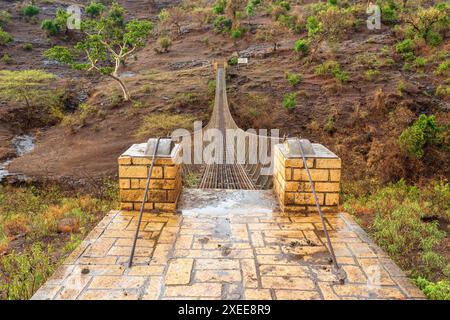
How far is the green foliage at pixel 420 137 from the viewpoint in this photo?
693 cm

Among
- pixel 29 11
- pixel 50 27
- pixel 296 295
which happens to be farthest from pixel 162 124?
pixel 29 11

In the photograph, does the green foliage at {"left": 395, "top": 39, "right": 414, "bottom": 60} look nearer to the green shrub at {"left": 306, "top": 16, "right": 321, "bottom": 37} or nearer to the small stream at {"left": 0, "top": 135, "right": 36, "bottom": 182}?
the green shrub at {"left": 306, "top": 16, "right": 321, "bottom": 37}

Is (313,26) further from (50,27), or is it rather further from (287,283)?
(287,283)

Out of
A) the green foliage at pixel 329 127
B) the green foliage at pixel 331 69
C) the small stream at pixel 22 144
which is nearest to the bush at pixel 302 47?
the green foliage at pixel 331 69

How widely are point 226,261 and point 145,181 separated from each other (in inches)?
39.4

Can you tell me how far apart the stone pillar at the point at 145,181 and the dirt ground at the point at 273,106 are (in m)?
5.13

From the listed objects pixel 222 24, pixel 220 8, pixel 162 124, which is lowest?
pixel 162 124

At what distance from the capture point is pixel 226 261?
195 cm

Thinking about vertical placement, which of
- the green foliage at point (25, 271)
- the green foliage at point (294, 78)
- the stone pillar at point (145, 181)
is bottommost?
the green foliage at point (25, 271)

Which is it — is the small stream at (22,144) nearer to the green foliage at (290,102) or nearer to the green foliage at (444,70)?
the green foliage at (290,102)

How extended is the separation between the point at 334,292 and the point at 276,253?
0.45 metres

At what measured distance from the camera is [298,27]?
15.5 m
